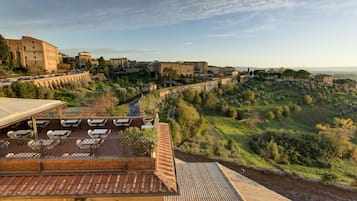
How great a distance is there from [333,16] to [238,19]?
39.6 ft

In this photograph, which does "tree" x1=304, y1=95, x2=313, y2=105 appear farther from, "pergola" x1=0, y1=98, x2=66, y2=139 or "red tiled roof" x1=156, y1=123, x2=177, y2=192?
"pergola" x1=0, y1=98, x2=66, y2=139

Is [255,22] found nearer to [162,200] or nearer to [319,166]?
[319,166]

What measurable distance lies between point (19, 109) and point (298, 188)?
12.6 m

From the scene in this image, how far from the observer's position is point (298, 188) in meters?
10.7

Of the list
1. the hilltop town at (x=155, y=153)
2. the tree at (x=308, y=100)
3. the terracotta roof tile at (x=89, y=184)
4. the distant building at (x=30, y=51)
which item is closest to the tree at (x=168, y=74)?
the hilltop town at (x=155, y=153)

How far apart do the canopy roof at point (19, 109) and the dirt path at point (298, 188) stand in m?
10.9

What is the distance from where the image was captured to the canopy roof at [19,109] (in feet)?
14.1

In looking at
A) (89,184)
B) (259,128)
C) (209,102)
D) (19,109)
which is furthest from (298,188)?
(209,102)

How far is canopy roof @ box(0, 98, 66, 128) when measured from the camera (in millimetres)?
4296

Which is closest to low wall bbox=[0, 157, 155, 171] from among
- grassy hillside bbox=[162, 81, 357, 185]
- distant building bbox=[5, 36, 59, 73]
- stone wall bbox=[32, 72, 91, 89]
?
grassy hillside bbox=[162, 81, 357, 185]

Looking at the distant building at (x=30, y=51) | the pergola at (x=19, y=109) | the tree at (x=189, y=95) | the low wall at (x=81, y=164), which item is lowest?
the tree at (x=189, y=95)

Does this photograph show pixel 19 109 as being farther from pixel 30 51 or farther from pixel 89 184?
pixel 30 51

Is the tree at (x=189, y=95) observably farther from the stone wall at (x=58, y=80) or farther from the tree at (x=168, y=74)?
the tree at (x=168, y=74)

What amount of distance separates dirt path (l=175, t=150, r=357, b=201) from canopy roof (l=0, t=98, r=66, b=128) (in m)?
10.9
